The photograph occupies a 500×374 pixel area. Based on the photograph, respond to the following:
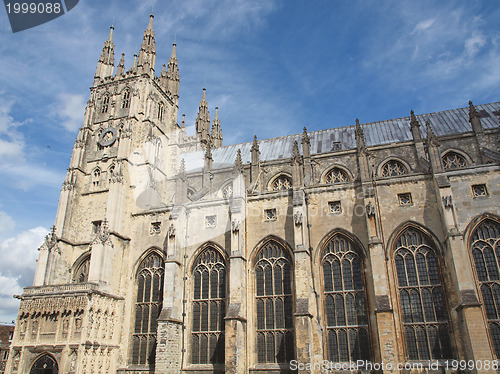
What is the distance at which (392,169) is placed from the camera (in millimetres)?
30109

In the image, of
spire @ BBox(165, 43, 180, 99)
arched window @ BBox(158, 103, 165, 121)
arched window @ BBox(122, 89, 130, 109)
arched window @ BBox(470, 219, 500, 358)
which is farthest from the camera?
spire @ BBox(165, 43, 180, 99)

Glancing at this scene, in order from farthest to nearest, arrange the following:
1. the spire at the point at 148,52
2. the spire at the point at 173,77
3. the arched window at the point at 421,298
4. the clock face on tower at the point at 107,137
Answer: the spire at the point at 173,77, the spire at the point at 148,52, the clock face on tower at the point at 107,137, the arched window at the point at 421,298

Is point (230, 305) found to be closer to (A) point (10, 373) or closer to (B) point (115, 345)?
(B) point (115, 345)

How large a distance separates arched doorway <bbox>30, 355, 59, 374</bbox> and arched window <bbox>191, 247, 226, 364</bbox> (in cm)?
829

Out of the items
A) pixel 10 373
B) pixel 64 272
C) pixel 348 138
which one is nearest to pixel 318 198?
pixel 348 138

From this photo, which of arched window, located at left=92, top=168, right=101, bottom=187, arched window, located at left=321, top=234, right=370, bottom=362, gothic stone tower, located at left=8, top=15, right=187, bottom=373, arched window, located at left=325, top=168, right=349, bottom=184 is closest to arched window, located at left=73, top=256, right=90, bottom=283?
gothic stone tower, located at left=8, top=15, right=187, bottom=373

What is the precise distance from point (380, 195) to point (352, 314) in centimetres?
713

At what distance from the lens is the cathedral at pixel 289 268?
68.6 feet

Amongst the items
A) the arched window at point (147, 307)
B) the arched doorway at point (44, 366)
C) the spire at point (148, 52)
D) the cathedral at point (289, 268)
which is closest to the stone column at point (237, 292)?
the cathedral at point (289, 268)

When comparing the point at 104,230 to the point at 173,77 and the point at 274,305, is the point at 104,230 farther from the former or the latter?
the point at 173,77

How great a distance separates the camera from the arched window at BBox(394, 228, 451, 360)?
67.7 feet

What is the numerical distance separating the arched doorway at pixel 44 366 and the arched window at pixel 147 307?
464cm

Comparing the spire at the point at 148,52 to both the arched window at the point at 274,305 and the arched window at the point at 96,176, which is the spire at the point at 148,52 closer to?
the arched window at the point at 96,176

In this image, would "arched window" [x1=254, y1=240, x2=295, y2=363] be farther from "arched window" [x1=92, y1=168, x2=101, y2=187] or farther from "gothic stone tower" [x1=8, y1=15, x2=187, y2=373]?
"arched window" [x1=92, y1=168, x2=101, y2=187]
